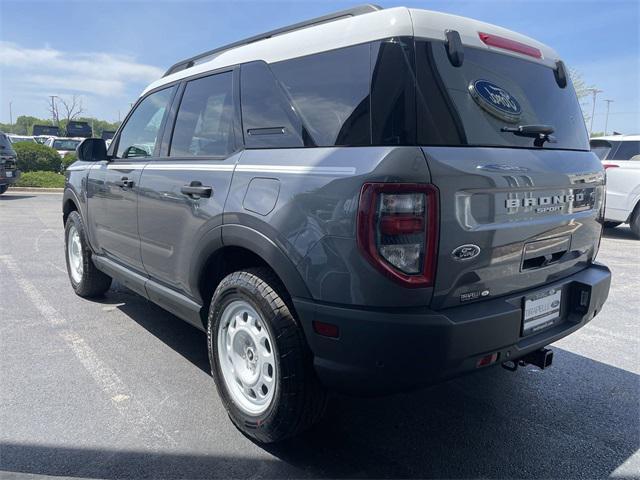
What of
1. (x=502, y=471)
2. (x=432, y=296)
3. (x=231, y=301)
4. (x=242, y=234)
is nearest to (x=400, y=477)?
(x=502, y=471)

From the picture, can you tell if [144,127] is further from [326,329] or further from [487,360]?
[487,360]

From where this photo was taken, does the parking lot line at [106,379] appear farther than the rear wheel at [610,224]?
No

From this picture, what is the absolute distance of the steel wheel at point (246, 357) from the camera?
8.41 ft

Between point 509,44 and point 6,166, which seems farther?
point 6,166

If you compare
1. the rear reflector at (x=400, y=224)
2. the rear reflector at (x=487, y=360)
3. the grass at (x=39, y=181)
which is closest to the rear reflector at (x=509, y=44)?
the rear reflector at (x=400, y=224)

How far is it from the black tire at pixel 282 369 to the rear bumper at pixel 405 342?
116 mm

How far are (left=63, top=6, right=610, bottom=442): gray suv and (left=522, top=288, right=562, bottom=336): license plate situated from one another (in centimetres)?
1

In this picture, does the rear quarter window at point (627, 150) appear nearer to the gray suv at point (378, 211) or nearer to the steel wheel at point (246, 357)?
the gray suv at point (378, 211)

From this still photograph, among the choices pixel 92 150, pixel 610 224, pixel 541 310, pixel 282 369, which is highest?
pixel 92 150

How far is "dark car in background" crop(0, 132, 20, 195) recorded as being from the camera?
14.0 m

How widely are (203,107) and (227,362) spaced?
1620 millimetres

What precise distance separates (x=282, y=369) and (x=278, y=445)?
56 cm

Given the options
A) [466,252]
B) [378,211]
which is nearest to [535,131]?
[466,252]

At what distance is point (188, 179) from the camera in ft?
9.99
